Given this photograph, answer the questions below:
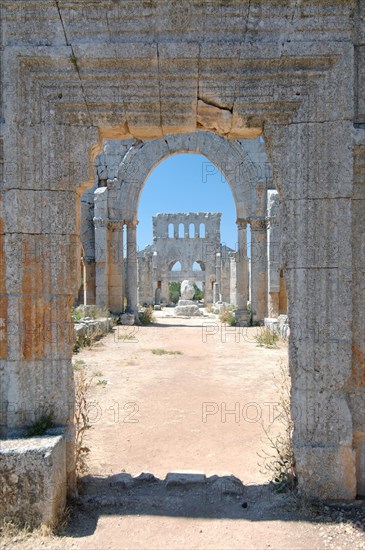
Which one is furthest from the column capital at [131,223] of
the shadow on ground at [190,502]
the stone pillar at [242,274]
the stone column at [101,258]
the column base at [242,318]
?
the shadow on ground at [190,502]

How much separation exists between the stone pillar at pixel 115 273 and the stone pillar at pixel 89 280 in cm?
119

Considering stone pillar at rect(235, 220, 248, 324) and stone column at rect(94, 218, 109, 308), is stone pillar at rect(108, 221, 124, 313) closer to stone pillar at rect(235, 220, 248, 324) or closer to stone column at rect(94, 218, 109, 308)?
stone column at rect(94, 218, 109, 308)

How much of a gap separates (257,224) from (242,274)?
1916 millimetres

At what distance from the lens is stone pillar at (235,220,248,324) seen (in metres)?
13.6

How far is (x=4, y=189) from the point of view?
290 centimetres

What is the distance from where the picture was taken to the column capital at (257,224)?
1329cm

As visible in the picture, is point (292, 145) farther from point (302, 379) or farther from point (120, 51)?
point (302, 379)

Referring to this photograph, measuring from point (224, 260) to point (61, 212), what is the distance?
24.5 meters

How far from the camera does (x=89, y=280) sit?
48.9ft

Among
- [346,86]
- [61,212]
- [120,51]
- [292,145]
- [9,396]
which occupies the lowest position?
[9,396]

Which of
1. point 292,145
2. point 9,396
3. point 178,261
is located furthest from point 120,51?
point 178,261

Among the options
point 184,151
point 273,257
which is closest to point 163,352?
point 273,257

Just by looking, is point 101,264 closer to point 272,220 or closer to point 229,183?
point 229,183

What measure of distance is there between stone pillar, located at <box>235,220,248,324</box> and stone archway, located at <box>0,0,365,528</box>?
35.2 feet
